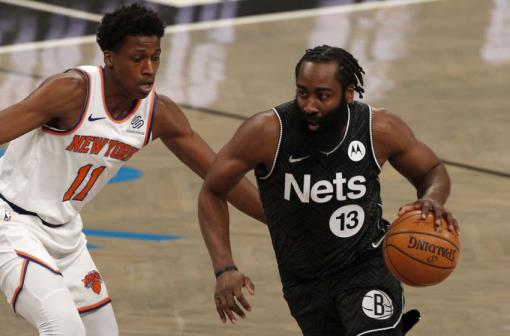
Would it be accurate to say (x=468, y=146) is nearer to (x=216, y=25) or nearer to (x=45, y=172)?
(x=216, y=25)

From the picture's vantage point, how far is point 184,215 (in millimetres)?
10086

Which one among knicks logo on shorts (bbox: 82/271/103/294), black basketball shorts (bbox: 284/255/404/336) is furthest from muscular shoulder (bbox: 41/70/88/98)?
black basketball shorts (bbox: 284/255/404/336)

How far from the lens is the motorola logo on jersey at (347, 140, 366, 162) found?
614cm

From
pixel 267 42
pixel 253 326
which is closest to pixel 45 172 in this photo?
pixel 253 326

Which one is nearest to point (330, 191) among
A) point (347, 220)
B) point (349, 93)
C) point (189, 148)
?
point (347, 220)

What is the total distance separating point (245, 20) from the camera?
1611cm

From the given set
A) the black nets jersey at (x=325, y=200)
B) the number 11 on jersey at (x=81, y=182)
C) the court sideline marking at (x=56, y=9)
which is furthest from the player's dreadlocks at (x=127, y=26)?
the court sideline marking at (x=56, y=9)

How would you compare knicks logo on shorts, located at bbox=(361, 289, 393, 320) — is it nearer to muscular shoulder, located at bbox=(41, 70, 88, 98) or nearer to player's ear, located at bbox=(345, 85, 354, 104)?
player's ear, located at bbox=(345, 85, 354, 104)

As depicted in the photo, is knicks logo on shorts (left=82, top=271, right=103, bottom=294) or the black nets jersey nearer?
the black nets jersey

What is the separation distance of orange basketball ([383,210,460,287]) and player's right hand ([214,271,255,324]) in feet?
1.96

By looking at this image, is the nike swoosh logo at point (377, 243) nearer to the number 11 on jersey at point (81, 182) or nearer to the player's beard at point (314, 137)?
the player's beard at point (314, 137)

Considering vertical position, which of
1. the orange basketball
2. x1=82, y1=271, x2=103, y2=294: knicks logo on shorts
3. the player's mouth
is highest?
the player's mouth

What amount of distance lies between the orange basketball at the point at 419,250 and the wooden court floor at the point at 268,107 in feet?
6.64

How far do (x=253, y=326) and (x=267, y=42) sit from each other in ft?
24.6
